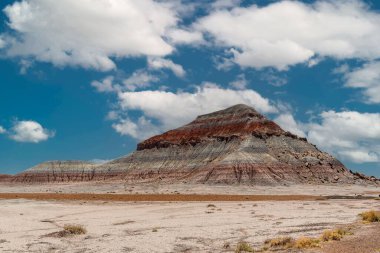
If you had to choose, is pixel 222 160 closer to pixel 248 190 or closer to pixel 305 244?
pixel 248 190

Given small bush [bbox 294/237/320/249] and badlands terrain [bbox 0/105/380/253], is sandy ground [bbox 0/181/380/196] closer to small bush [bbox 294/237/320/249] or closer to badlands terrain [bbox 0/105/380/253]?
badlands terrain [bbox 0/105/380/253]

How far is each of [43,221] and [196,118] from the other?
15445cm

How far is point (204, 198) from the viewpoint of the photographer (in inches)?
2987

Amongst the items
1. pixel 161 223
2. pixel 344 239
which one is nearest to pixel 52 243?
pixel 161 223

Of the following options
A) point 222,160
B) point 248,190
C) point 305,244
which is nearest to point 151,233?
point 305,244

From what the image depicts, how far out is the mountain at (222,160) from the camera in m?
133

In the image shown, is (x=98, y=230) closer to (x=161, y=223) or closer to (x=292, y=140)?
(x=161, y=223)

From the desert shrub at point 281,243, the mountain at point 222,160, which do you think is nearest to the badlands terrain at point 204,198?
the desert shrub at point 281,243

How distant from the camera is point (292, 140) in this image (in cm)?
15712

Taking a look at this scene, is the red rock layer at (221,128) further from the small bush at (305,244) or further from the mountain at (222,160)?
the small bush at (305,244)

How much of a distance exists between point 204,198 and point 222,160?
212ft

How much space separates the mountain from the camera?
133 m

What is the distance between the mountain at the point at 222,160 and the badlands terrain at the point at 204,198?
0.45 m

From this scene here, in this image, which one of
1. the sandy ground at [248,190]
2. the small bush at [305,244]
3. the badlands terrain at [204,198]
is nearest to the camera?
the small bush at [305,244]
